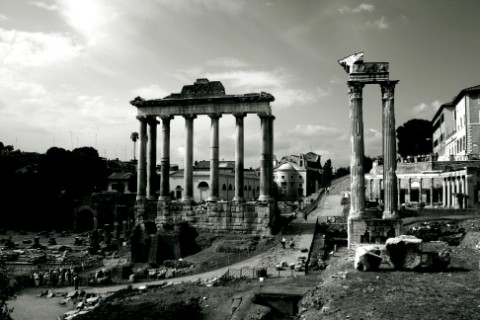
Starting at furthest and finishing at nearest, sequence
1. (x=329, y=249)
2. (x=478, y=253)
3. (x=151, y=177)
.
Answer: (x=151, y=177) → (x=329, y=249) → (x=478, y=253)

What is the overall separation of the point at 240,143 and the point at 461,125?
92.2ft

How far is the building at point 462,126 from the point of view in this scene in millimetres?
41875

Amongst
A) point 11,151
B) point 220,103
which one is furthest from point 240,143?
point 11,151

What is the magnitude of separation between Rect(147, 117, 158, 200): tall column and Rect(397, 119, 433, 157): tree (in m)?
46.2

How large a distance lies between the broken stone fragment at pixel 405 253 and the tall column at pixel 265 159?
46.4 feet

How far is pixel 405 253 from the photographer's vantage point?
14586mm

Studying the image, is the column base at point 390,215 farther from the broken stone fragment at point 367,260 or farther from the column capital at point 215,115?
the column capital at point 215,115

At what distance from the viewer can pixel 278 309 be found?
14.6m

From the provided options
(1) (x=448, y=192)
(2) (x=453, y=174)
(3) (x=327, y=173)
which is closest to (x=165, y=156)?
(2) (x=453, y=174)

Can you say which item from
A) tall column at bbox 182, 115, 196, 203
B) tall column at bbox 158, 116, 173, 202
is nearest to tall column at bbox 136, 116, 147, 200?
tall column at bbox 158, 116, 173, 202

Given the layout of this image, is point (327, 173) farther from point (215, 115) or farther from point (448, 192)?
point (215, 115)

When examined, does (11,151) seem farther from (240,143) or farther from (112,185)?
(240,143)

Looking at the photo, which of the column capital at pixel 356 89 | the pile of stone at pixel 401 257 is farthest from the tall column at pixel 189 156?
the pile of stone at pixel 401 257

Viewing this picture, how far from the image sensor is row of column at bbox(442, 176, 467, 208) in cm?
3503
